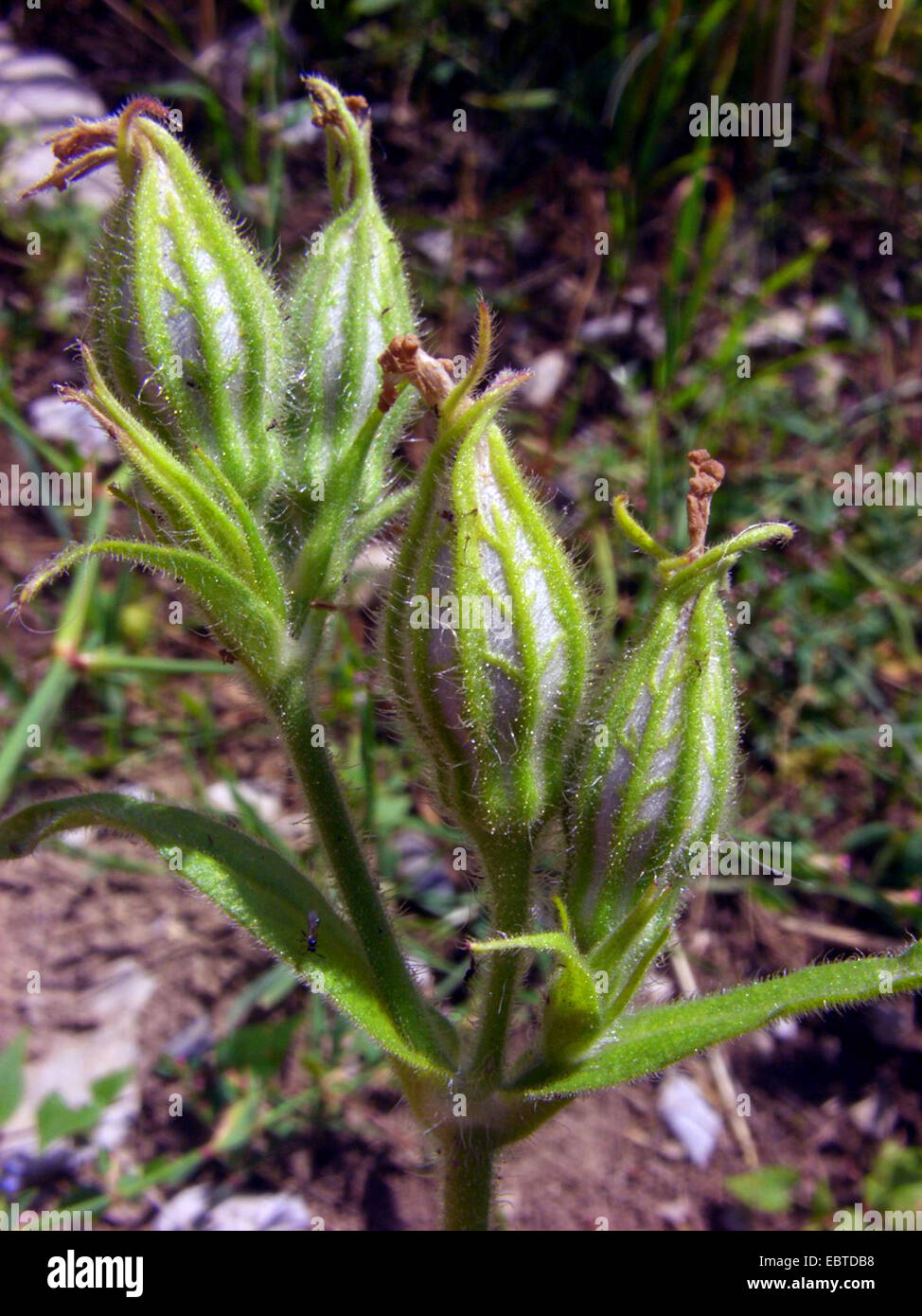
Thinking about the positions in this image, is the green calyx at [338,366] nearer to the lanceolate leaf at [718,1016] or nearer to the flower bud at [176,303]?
the flower bud at [176,303]

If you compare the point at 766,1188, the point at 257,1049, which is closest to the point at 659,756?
the point at 257,1049

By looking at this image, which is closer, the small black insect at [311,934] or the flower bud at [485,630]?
the flower bud at [485,630]

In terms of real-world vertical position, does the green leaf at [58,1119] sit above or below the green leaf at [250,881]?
below

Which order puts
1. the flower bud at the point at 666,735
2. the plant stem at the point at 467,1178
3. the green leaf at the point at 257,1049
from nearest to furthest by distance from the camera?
the flower bud at the point at 666,735
the plant stem at the point at 467,1178
the green leaf at the point at 257,1049

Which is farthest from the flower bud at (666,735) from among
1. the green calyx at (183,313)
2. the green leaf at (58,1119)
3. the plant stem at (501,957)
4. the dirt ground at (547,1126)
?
the green leaf at (58,1119)

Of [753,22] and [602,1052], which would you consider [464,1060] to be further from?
[753,22]

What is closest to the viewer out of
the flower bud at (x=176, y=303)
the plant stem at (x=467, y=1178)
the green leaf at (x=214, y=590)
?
the green leaf at (x=214, y=590)

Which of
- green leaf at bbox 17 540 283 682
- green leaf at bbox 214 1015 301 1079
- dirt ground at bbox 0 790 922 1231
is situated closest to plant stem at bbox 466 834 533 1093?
green leaf at bbox 17 540 283 682
